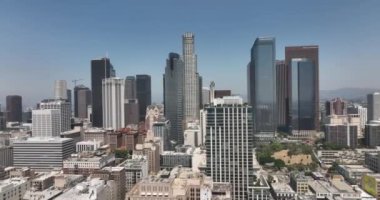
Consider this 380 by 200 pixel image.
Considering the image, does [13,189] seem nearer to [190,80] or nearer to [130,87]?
[190,80]

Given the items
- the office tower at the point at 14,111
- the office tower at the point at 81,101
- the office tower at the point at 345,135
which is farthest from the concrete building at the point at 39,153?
the office tower at the point at 81,101

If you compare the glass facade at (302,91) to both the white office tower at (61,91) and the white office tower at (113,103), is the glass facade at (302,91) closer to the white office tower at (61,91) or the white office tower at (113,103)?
the white office tower at (113,103)

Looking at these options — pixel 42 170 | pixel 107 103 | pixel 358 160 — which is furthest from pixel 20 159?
pixel 358 160

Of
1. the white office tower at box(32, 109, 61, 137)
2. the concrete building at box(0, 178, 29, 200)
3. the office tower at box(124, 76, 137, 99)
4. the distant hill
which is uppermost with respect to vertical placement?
the office tower at box(124, 76, 137, 99)

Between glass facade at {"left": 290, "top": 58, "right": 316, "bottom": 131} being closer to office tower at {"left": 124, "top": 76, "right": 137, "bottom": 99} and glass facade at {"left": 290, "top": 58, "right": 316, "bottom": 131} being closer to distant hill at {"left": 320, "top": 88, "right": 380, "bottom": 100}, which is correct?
distant hill at {"left": 320, "top": 88, "right": 380, "bottom": 100}

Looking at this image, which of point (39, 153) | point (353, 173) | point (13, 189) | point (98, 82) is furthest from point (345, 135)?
point (98, 82)

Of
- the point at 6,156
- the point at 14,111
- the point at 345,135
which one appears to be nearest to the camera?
the point at 6,156

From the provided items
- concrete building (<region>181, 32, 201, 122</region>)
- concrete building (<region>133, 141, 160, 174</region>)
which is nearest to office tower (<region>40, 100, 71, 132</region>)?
concrete building (<region>181, 32, 201, 122</region>)
